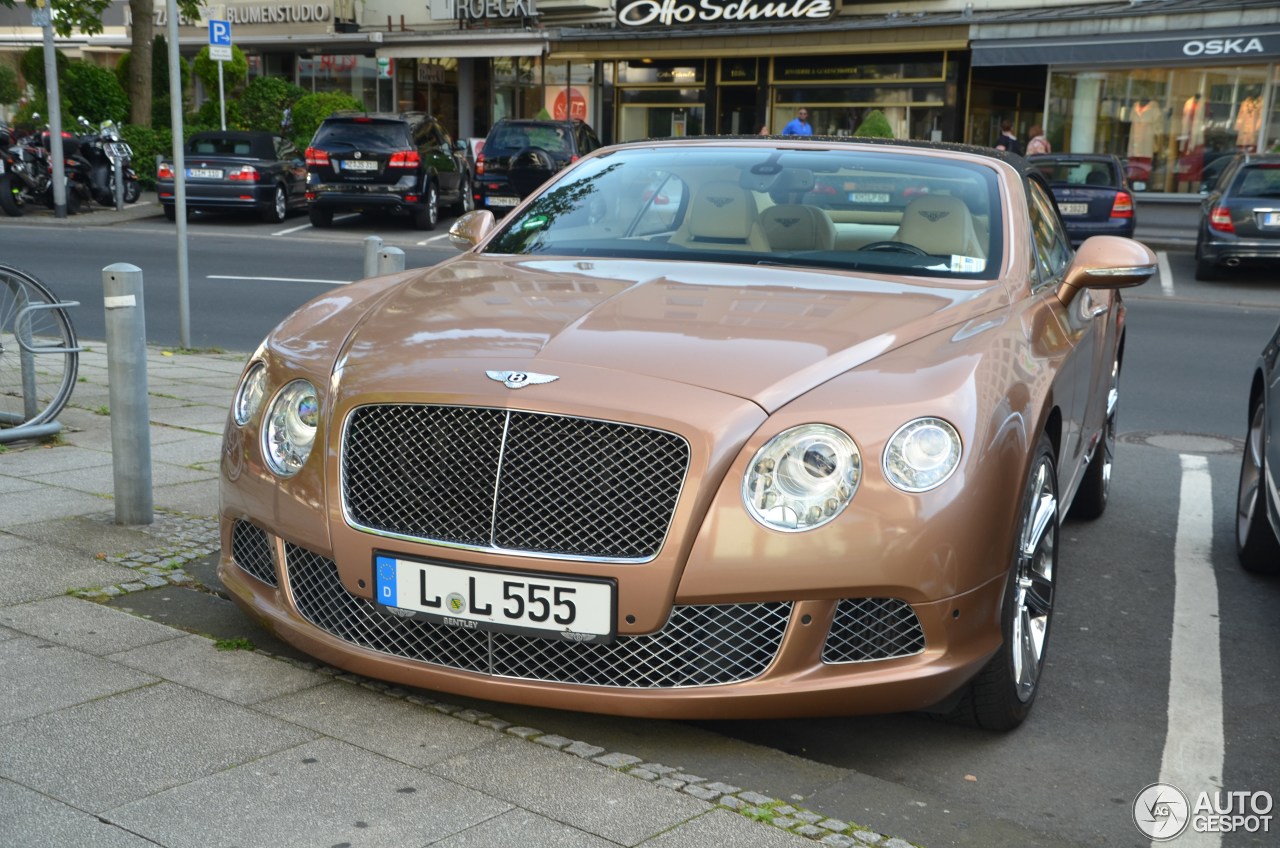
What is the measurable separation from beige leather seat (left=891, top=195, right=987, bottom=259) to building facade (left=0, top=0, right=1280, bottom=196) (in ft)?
70.7

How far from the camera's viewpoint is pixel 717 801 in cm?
310

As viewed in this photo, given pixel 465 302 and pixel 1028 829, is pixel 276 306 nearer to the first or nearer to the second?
pixel 465 302

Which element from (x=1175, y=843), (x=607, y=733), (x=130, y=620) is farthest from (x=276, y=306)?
(x=1175, y=843)

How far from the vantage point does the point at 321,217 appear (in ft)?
74.9

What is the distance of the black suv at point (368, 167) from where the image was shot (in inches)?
869

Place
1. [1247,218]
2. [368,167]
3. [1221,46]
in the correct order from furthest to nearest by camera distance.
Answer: [1221,46]
[368,167]
[1247,218]

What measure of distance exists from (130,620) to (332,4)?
114 ft

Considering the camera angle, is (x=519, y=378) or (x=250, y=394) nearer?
(x=519, y=378)

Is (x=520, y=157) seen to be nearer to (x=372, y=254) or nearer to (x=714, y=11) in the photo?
(x=714, y=11)

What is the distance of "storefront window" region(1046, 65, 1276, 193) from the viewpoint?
2495 cm

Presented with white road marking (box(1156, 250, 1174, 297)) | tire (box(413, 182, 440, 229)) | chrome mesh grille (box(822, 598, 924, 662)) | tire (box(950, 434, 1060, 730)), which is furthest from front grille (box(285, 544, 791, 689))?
tire (box(413, 182, 440, 229))

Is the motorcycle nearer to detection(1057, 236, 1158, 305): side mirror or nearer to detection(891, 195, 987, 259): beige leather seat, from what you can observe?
detection(891, 195, 987, 259): beige leather seat

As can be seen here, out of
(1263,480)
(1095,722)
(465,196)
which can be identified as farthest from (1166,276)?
(1095,722)

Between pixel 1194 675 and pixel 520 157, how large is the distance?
19.3m
